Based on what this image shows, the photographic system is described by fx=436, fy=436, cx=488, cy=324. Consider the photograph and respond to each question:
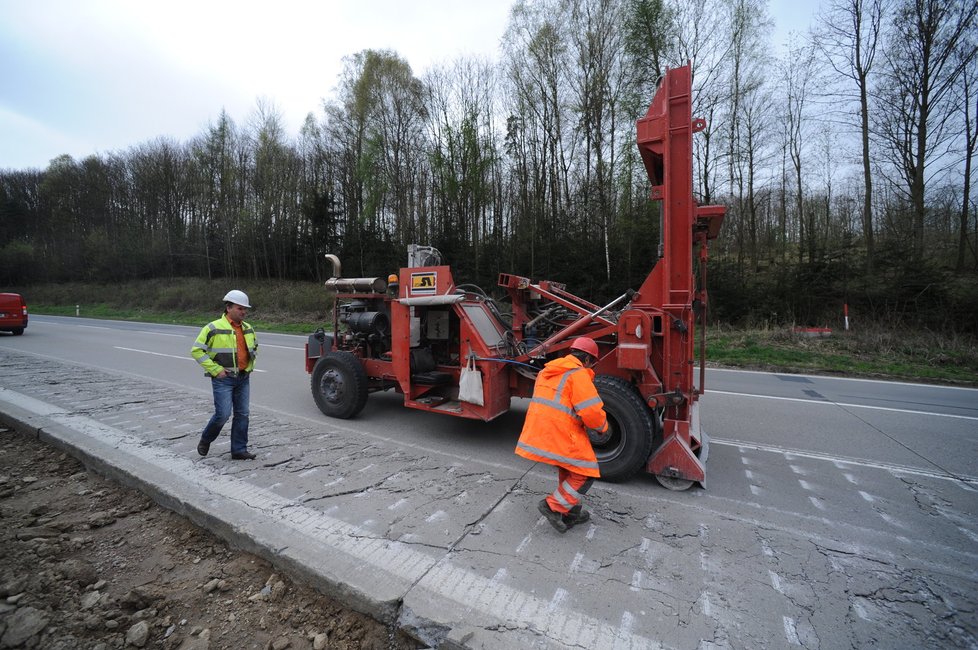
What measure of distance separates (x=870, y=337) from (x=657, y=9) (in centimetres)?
1347

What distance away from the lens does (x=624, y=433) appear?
4012 millimetres

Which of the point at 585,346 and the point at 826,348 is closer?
the point at 585,346

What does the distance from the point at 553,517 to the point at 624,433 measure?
1203 millimetres

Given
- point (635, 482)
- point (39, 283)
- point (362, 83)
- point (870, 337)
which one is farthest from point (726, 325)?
point (39, 283)

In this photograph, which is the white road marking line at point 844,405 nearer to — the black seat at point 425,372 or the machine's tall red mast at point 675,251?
the machine's tall red mast at point 675,251

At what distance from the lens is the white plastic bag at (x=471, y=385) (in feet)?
16.1

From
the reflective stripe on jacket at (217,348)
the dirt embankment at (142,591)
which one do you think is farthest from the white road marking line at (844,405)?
the reflective stripe on jacket at (217,348)

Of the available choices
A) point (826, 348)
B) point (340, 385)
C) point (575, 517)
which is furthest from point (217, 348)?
point (826, 348)

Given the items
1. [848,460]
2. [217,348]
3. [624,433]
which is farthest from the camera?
[848,460]

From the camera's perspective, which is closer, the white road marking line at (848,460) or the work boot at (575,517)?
the work boot at (575,517)

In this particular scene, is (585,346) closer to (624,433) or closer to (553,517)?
(624,433)

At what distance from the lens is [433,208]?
2356 cm

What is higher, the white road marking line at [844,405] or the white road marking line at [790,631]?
the white road marking line at [844,405]

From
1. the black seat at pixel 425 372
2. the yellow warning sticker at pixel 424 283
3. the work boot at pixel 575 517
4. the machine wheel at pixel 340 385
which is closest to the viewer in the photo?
the work boot at pixel 575 517
